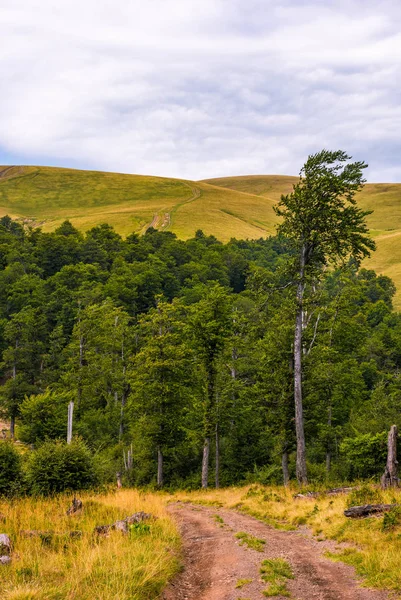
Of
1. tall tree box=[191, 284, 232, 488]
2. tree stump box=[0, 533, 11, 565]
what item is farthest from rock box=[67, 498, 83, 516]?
tall tree box=[191, 284, 232, 488]

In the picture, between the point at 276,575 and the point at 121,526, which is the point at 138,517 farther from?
the point at 276,575

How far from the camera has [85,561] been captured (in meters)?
8.09

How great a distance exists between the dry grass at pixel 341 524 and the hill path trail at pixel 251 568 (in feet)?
1.17

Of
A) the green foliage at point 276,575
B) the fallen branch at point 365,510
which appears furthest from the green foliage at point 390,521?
the green foliage at point 276,575

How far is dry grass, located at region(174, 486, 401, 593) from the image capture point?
8.38 metres

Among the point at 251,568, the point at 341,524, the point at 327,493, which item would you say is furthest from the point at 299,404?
the point at 251,568

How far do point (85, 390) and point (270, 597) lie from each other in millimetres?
43050

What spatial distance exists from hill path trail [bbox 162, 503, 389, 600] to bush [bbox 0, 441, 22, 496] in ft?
23.8

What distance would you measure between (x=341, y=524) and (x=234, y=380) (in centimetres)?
2222

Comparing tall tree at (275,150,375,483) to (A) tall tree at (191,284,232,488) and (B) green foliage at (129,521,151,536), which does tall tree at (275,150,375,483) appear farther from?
(B) green foliage at (129,521,151,536)

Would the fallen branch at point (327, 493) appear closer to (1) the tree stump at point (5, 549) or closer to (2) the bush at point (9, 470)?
(2) the bush at point (9, 470)

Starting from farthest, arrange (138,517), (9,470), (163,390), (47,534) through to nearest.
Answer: (163,390), (9,470), (138,517), (47,534)

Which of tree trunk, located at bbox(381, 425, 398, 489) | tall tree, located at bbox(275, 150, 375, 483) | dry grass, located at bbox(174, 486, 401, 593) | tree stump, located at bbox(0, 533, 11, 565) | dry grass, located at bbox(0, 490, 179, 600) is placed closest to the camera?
dry grass, located at bbox(0, 490, 179, 600)

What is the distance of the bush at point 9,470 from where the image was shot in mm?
16234
